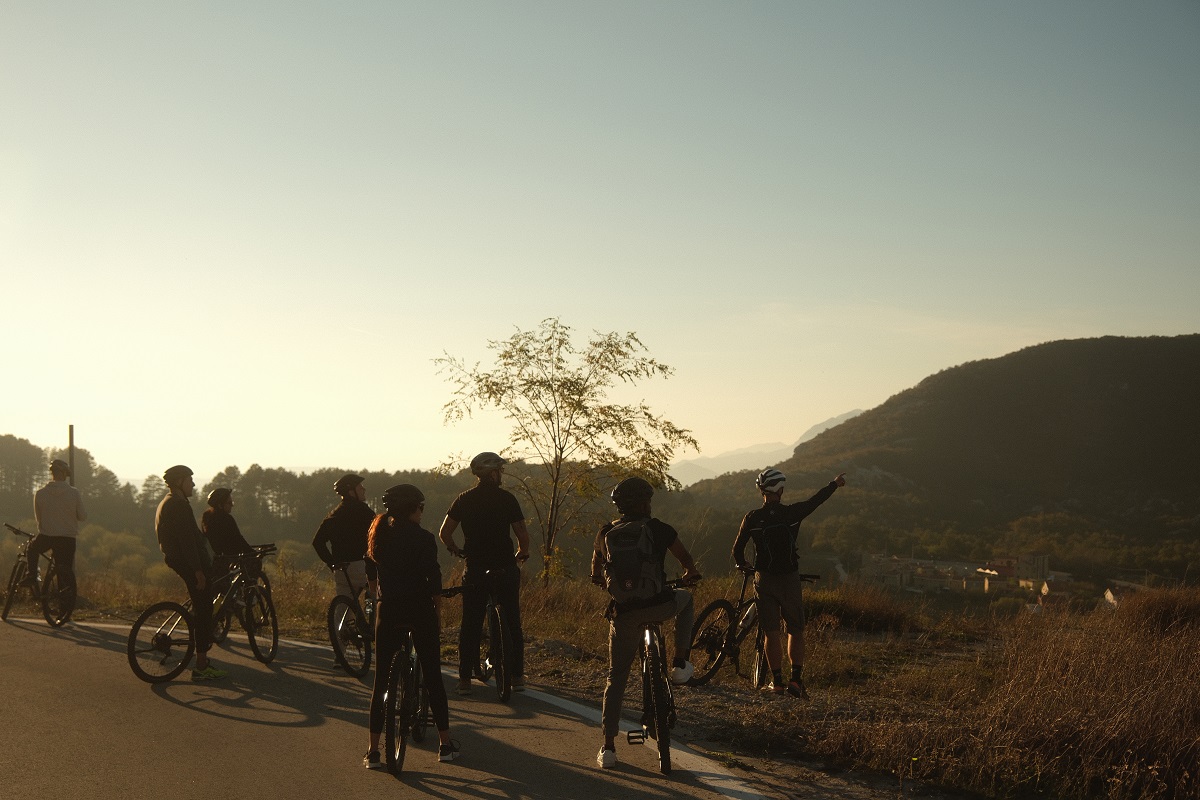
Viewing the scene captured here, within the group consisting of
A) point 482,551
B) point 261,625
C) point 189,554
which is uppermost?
point 482,551

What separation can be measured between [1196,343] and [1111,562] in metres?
63.2

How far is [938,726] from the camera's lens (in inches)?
274

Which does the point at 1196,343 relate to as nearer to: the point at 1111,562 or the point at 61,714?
the point at 1111,562

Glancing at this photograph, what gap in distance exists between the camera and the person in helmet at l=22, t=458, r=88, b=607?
13.3m

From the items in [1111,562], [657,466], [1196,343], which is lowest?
[1111,562]

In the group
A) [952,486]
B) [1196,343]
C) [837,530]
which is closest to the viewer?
[837,530]

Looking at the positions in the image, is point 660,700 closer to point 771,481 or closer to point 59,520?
point 771,481

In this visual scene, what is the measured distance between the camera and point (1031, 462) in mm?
107375

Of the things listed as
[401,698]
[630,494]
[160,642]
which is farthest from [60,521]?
[630,494]

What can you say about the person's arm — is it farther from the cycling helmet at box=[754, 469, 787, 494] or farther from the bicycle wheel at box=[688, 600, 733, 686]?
the cycling helmet at box=[754, 469, 787, 494]

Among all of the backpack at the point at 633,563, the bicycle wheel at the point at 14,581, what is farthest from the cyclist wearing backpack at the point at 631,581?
the bicycle wheel at the point at 14,581

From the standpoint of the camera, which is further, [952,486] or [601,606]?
[952,486]

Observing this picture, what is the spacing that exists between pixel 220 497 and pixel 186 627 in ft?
5.36

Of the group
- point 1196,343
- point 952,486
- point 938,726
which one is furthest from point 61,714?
point 1196,343
